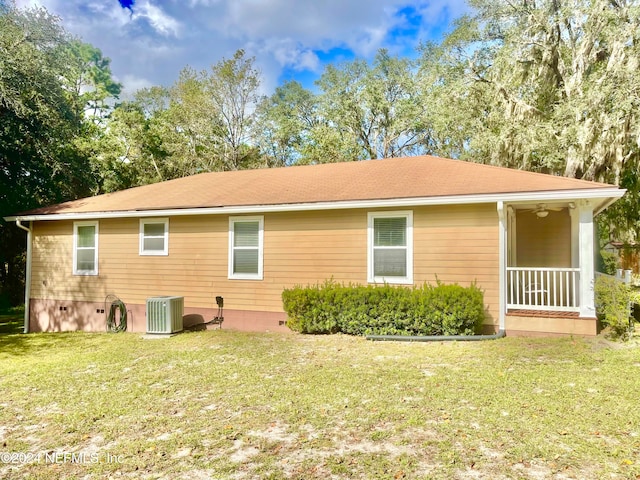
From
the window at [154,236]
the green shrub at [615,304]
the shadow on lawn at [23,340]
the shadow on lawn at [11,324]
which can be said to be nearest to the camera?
the green shrub at [615,304]

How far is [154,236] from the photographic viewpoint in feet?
34.3

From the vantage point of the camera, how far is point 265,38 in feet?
79.8

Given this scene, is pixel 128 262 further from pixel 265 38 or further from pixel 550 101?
pixel 265 38

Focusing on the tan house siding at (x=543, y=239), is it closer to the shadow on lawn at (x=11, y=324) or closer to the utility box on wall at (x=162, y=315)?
the utility box on wall at (x=162, y=315)

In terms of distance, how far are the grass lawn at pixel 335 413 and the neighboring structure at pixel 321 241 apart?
1.62 metres

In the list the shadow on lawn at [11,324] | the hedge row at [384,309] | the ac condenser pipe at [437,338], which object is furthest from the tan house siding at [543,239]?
the shadow on lawn at [11,324]

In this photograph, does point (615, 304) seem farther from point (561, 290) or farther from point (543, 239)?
point (543, 239)

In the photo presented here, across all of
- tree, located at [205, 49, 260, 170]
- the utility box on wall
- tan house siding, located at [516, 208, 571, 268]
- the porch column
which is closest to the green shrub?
the porch column

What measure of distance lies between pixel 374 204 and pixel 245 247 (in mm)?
3269

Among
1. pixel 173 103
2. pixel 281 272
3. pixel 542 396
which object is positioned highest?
pixel 173 103

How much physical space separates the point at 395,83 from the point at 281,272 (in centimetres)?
1958

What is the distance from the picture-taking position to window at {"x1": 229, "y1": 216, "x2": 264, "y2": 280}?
948cm

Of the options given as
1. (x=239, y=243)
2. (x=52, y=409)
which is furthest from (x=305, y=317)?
(x=52, y=409)

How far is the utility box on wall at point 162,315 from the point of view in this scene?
9.12m
